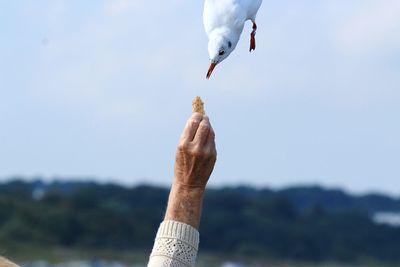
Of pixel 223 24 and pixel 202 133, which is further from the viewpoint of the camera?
pixel 202 133

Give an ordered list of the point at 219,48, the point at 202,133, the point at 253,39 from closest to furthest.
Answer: the point at 219,48, the point at 202,133, the point at 253,39

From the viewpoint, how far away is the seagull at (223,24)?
117 inches

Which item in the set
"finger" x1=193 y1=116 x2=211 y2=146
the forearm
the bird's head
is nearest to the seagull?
the bird's head

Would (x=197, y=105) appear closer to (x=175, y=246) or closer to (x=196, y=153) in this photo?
(x=196, y=153)

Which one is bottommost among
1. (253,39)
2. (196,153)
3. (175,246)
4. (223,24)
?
(175,246)

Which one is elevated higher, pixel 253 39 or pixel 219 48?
pixel 253 39

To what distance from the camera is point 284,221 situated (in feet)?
153

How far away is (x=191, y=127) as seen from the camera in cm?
325

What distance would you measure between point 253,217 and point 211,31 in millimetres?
42719

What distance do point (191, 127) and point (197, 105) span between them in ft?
0.27

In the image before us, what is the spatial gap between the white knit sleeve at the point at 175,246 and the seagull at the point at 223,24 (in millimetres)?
453

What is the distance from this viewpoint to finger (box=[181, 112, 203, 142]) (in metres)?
3.24

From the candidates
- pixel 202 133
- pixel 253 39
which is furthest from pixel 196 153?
pixel 253 39

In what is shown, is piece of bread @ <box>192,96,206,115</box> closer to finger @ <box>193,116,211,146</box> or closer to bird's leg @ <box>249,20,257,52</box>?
finger @ <box>193,116,211,146</box>
